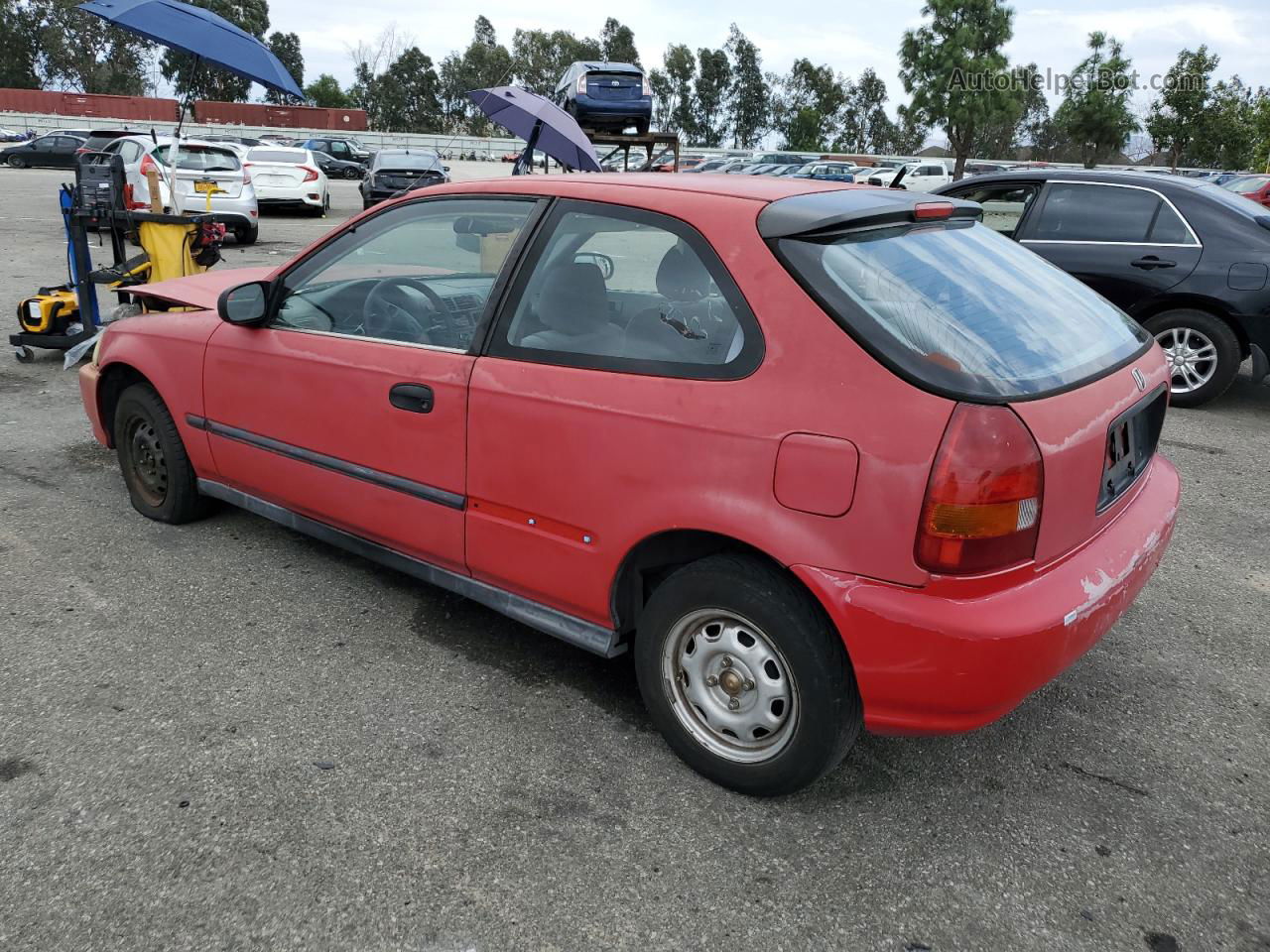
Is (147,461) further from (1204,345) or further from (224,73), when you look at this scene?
(224,73)

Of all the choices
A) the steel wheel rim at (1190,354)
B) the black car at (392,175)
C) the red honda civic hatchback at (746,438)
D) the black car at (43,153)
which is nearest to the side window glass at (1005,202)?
the steel wheel rim at (1190,354)

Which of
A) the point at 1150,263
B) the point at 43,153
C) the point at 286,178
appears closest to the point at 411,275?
the point at 1150,263

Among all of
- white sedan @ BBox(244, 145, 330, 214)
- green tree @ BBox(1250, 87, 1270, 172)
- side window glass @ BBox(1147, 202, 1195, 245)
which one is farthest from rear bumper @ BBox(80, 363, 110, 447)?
green tree @ BBox(1250, 87, 1270, 172)

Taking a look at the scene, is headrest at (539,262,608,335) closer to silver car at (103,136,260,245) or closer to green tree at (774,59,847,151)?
silver car at (103,136,260,245)

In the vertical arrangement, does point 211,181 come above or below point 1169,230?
below

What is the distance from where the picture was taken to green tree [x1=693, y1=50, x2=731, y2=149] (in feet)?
316

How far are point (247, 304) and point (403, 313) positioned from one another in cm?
72

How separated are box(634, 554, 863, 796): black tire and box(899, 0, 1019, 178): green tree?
134 ft

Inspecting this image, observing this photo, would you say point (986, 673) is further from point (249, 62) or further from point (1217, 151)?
point (1217, 151)

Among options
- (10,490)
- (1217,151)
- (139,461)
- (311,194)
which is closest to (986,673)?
(139,461)

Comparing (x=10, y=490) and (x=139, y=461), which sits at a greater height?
(x=139, y=461)

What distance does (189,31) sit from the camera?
7168 mm

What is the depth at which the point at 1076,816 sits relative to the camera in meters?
2.50

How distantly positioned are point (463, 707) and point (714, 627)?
0.90m
